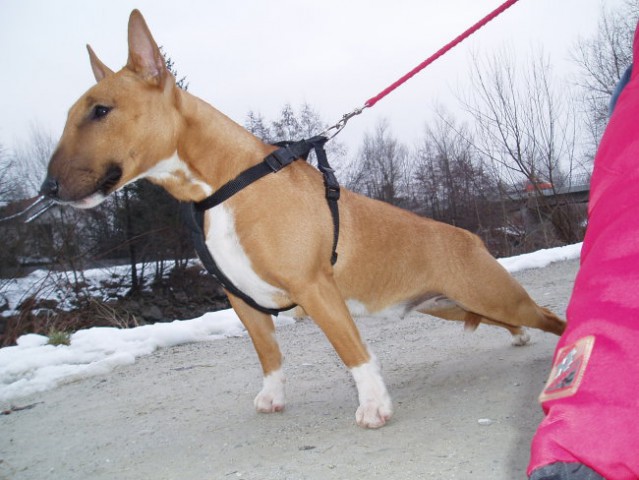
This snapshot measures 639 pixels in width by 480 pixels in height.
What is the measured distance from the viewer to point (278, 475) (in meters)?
2.45

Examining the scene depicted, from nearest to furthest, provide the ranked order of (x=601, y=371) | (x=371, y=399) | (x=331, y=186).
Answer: (x=601, y=371) → (x=371, y=399) → (x=331, y=186)

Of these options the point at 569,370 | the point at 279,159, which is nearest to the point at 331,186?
the point at 279,159

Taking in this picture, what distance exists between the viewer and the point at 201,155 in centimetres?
310

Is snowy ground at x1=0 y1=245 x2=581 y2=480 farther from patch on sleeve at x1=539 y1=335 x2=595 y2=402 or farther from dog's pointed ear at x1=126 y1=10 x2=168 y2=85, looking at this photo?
dog's pointed ear at x1=126 y1=10 x2=168 y2=85

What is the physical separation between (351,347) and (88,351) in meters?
4.25

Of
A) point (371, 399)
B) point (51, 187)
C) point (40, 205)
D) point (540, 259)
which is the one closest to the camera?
point (51, 187)

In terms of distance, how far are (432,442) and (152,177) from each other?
2108 mm

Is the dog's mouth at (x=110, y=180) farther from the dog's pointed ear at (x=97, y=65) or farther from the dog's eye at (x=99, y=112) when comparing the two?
the dog's pointed ear at (x=97, y=65)

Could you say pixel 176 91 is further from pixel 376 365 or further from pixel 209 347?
pixel 209 347

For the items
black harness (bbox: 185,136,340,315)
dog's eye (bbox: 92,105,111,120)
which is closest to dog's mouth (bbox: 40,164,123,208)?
dog's eye (bbox: 92,105,111,120)

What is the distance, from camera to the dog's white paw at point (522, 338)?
14.2 feet

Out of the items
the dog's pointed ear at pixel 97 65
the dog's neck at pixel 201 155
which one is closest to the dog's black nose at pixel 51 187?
the dog's neck at pixel 201 155

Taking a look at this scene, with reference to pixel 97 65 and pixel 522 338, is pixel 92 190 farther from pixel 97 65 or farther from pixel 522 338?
pixel 522 338

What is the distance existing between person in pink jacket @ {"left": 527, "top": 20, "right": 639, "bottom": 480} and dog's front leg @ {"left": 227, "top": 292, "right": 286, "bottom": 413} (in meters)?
2.83
